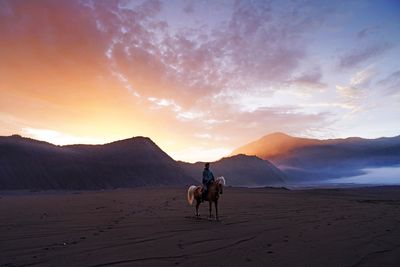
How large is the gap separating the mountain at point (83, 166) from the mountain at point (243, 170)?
3106 cm

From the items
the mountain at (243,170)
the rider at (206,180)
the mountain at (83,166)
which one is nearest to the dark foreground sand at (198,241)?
the rider at (206,180)

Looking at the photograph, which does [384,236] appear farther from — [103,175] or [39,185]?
[103,175]

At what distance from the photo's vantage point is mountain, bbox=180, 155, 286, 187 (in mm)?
124875

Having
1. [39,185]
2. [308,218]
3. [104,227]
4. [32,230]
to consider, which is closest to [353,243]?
[308,218]

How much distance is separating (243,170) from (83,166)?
2997 inches

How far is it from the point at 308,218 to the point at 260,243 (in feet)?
21.0

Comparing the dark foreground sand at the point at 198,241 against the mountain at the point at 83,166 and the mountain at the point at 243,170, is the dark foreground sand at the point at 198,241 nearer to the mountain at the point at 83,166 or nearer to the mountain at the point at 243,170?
the mountain at the point at 83,166

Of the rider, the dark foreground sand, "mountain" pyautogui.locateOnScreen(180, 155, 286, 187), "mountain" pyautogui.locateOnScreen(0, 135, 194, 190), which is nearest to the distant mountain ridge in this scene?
"mountain" pyautogui.locateOnScreen(0, 135, 194, 190)

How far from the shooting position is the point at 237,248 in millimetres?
9445

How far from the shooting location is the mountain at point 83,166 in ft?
205

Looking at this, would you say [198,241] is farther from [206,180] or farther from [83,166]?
[83,166]

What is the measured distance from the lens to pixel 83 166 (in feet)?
237

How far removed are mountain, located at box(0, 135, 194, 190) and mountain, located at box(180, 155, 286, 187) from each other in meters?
31.1

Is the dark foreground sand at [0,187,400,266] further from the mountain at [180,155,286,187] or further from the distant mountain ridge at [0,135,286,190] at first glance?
the mountain at [180,155,286,187]
